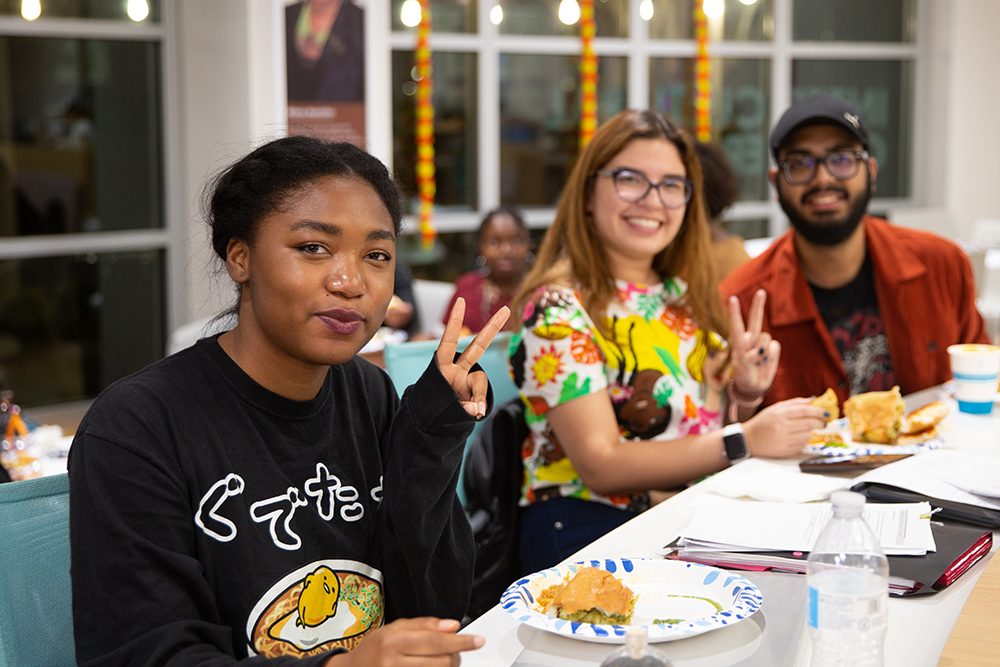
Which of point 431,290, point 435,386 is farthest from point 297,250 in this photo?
point 431,290

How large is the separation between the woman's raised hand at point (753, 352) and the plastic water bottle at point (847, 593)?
1.04 m

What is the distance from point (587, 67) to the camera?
6.94 meters

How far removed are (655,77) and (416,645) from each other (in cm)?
705

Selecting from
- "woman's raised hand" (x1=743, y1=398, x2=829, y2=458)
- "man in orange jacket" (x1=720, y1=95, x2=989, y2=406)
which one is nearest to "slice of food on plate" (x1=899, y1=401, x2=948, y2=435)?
"woman's raised hand" (x1=743, y1=398, x2=829, y2=458)

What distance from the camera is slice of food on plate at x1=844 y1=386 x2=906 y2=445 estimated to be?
2035 mm

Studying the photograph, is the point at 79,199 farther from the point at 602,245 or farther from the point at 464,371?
the point at 464,371

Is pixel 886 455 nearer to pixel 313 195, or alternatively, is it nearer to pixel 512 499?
pixel 512 499

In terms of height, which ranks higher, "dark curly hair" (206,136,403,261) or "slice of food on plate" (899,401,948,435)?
"dark curly hair" (206,136,403,261)

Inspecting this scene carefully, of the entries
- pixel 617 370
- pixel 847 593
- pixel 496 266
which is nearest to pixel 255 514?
pixel 847 593

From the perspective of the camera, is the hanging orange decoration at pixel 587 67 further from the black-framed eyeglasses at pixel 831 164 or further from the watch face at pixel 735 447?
the watch face at pixel 735 447

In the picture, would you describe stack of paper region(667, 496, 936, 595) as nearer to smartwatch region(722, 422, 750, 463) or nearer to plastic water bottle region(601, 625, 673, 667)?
smartwatch region(722, 422, 750, 463)

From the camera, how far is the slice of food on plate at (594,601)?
1153mm

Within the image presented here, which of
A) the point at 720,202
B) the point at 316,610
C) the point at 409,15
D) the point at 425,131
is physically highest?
the point at 409,15

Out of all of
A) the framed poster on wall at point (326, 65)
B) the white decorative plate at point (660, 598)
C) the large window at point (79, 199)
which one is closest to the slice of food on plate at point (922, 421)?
the white decorative plate at point (660, 598)
